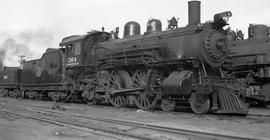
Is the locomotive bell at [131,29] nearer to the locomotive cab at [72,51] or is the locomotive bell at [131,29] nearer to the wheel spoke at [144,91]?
the locomotive cab at [72,51]

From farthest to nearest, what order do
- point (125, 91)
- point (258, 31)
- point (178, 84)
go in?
point (258, 31), point (125, 91), point (178, 84)

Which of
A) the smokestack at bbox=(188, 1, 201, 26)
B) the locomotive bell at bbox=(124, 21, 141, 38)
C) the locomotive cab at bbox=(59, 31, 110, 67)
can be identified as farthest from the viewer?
the locomotive cab at bbox=(59, 31, 110, 67)

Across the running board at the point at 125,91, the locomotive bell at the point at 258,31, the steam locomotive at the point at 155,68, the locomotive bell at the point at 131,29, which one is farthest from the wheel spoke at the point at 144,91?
the locomotive bell at the point at 258,31

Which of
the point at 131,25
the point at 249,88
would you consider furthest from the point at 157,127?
the point at 249,88

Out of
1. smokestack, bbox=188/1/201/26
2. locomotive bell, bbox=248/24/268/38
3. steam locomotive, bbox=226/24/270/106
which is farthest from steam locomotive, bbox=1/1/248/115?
locomotive bell, bbox=248/24/268/38

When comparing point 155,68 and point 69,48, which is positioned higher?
point 69,48

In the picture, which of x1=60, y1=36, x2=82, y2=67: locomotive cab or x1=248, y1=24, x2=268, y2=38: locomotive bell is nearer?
x1=60, y1=36, x2=82, y2=67: locomotive cab

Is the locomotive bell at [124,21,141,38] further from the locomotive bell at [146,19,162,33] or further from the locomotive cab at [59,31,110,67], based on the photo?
the locomotive cab at [59,31,110,67]

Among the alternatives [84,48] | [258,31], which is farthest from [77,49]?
[258,31]

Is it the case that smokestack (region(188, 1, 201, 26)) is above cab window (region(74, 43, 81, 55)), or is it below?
above

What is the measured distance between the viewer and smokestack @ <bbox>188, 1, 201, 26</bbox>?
42.2ft

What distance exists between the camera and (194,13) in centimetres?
1286

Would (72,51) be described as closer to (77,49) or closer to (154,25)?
(77,49)

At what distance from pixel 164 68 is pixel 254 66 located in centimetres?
637
